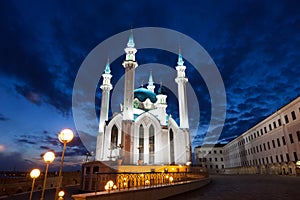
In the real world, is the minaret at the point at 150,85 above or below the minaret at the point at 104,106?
above

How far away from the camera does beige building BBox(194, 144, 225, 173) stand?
55775 millimetres

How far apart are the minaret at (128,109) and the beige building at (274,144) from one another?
2142 cm

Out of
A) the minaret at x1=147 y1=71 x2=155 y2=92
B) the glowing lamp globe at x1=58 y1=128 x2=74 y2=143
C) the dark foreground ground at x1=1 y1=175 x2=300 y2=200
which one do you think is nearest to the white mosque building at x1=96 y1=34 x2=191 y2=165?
the minaret at x1=147 y1=71 x2=155 y2=92

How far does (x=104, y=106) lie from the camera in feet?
127

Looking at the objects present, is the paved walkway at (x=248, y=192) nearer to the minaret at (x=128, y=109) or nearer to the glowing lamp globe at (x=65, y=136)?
the glowing lamp globe at (x=65, y=136)

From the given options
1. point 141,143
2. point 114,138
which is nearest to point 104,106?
point 114,138

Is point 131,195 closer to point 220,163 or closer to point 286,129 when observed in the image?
point 286,129

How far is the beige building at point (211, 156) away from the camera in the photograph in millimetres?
55775

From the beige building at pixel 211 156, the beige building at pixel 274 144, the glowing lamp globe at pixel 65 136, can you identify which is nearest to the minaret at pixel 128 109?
the beige building at pixel 274 144

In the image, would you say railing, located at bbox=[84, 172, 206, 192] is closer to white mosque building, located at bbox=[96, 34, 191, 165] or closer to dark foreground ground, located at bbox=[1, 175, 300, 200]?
dark foreground ground, located at bbox=[1, 175, 300, 200]

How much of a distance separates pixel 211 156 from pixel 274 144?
31.1 m

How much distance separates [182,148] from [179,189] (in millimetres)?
26633


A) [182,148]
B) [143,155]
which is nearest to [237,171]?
[182,148]

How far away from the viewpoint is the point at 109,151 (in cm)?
3303
